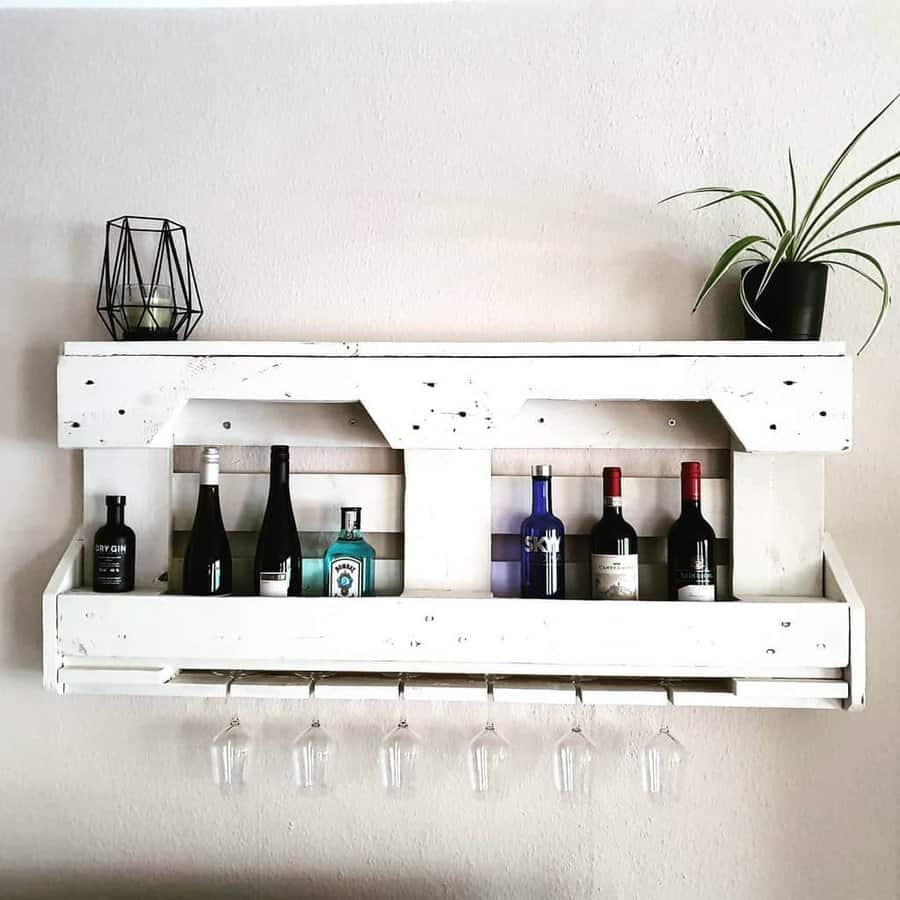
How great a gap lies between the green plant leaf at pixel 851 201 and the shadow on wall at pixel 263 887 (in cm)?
110

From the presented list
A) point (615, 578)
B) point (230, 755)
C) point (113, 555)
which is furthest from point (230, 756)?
point (615, 578)

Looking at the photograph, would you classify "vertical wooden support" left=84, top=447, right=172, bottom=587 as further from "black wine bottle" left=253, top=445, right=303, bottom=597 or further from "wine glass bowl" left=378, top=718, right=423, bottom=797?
"wine glass bowl" left=378, top=718, right=423, bottom=797

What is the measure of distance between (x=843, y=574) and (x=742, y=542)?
0.50 feet

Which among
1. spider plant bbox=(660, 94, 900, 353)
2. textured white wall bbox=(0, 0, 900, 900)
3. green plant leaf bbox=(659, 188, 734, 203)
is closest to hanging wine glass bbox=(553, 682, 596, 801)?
textured white wall bbox=(0, 0, 900, 900)

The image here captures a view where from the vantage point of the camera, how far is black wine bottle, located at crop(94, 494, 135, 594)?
1.38 m

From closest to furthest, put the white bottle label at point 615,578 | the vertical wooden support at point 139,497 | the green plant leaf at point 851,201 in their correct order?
1. the green plant leaf at point 851,201
2. the white bottle label at point 615,578
3. the vertical wooden support at point 139,497

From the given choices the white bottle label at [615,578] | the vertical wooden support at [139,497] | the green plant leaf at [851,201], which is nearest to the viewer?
the green plant leaf at [851,201]

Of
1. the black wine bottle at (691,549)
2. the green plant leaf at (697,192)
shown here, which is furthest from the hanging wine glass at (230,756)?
the green plant leaf at (697,192)

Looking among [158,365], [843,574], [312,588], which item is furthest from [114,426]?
[843,574]

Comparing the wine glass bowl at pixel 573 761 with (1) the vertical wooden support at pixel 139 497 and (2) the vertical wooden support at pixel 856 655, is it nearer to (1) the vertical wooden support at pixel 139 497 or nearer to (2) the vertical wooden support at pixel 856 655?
(2) the vertical wooden support at pixel 856 655

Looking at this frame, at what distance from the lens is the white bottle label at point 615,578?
52.3 inches

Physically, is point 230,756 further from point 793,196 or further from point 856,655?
point 793,196

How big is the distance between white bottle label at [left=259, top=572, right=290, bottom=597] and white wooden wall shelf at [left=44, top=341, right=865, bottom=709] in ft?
0.10

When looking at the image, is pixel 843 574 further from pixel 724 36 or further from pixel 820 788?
pixel 724 36
